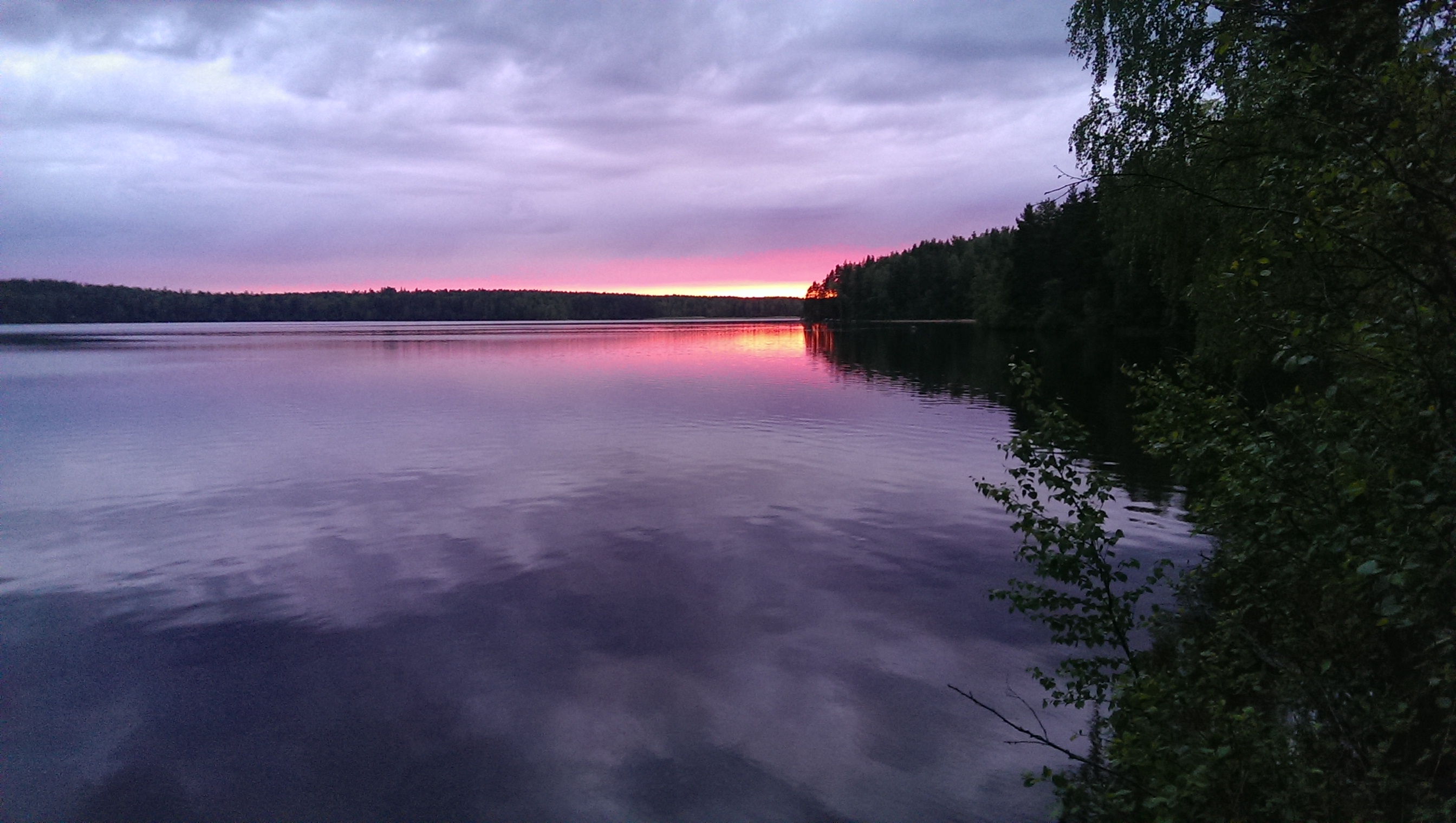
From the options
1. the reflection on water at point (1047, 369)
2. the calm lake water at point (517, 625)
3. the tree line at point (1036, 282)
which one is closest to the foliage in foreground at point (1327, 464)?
the reflection on water at point (1047, 369)

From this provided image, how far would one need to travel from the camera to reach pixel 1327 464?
6.19 meters

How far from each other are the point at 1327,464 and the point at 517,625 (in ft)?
34.6

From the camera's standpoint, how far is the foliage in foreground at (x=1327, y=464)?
461 cm

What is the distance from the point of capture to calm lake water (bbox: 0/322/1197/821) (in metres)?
9.12

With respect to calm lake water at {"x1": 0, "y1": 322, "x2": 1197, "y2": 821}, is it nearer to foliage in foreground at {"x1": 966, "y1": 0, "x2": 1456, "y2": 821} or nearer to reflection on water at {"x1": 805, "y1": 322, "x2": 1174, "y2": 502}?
reflection on water at {"x1": 805, "y1": 322, "x2": 1174, "y2": 502}

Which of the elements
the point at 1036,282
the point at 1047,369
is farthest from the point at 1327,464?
the point at 1036,282

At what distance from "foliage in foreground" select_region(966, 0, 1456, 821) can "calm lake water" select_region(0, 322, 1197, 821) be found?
8.98 feet

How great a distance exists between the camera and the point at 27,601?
14.4 m

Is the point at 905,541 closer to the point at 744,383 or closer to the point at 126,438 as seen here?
the point at 126,438

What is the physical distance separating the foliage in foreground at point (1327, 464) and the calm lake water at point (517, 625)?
2.74 m

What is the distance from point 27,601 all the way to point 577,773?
11.4 metres

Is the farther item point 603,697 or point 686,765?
point 603,697

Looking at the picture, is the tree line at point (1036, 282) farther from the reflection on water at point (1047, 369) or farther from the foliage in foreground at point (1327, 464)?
the foliage in foreground at point (1327, 464)

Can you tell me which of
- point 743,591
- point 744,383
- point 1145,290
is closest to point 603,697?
point 743,591
